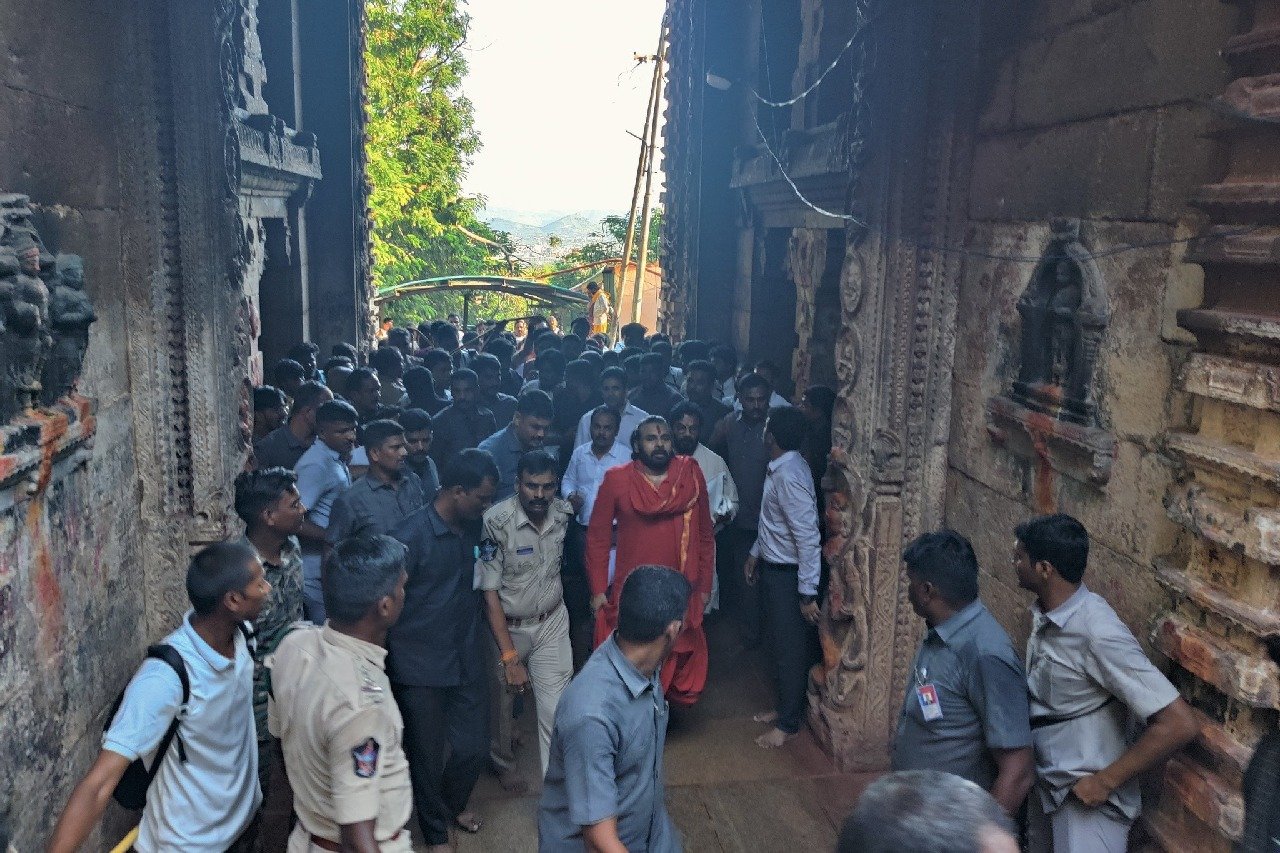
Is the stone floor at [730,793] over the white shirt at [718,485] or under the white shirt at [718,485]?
under

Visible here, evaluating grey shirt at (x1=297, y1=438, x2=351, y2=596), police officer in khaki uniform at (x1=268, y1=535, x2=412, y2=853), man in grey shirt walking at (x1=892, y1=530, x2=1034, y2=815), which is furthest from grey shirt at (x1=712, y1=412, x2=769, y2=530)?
police officer in khaki uniform at (x1=268, y1=535, x2=412, y2=853)

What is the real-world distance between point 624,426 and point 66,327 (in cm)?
364

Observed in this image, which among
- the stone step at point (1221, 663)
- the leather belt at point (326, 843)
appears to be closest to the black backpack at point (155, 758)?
the leather belt at point (326, 843)

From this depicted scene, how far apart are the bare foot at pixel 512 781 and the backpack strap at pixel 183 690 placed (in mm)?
2441

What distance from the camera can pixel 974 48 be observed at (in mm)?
4715

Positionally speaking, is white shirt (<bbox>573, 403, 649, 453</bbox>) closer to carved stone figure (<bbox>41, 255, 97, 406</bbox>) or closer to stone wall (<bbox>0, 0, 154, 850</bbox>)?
stone wall (<bbox>0, 0, 154, 850</bbox>)

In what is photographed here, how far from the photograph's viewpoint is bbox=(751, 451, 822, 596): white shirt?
17.8 feet

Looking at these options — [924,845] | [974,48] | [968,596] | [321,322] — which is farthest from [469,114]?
[924,845]

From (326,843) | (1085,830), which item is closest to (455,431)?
(326,843)

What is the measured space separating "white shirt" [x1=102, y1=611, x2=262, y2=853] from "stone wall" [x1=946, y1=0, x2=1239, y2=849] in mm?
2748

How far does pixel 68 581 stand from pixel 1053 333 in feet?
11.9

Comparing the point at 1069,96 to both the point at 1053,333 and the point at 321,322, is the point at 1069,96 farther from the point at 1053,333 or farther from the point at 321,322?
the point at 321,322

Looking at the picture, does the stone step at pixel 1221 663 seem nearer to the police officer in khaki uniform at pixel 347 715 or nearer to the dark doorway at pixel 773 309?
the police officer in khaki uniform at pixel 347 715

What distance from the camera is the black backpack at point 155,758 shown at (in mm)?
2910
